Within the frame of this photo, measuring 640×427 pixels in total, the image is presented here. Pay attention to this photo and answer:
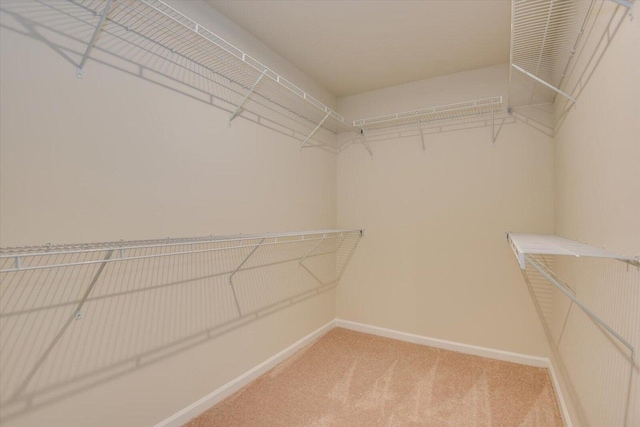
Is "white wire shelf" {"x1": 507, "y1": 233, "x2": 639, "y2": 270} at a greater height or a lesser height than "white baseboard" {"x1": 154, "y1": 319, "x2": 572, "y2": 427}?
greater

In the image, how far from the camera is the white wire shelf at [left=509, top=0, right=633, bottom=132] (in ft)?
3.69

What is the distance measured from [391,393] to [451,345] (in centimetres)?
91

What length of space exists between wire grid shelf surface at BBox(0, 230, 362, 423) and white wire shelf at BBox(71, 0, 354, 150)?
2.67ft

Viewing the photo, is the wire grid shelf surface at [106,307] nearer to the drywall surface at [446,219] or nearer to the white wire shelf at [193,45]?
the white wire shelf at [193,45]

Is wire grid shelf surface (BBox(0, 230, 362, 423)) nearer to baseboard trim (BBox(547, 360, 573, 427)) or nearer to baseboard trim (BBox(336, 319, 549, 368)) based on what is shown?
baseboard trim (BBox(336, 319, 549, 368))

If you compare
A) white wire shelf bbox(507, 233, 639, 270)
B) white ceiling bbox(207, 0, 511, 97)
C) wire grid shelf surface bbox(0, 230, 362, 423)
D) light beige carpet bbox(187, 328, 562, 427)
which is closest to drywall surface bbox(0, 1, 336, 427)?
wire grid shelf surface bbox(0, 230, 362, 423)

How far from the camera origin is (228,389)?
1867mm

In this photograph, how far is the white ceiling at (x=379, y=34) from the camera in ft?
5.87

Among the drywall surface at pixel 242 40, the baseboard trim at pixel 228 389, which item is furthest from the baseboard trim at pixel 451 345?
the drywall surface at pixel 242 40

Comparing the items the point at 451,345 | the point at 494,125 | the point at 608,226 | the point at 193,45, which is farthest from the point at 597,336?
the point at 193,45

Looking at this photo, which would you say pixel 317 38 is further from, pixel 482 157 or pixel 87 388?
pixel 87 388

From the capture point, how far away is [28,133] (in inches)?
43.3

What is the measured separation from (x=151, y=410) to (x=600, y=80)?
243 centimetres

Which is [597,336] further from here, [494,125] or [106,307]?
[106,307]
